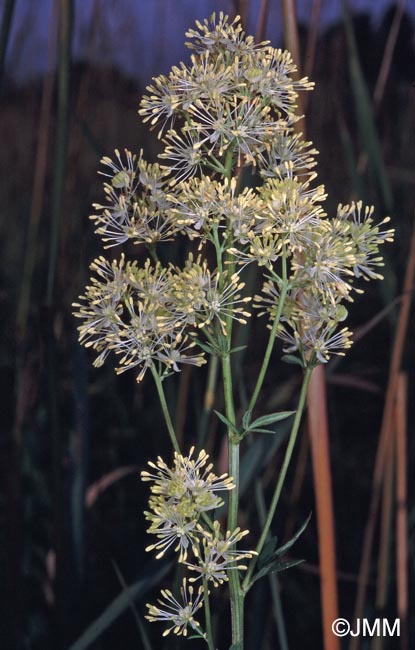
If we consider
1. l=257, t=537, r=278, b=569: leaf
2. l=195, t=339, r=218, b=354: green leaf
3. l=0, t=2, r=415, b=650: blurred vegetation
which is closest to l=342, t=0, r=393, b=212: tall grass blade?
l=0, t=2, r=415, b=650: blurred vegetation

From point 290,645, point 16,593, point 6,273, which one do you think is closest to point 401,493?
point 290,645

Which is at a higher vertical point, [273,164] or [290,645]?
[273,164]

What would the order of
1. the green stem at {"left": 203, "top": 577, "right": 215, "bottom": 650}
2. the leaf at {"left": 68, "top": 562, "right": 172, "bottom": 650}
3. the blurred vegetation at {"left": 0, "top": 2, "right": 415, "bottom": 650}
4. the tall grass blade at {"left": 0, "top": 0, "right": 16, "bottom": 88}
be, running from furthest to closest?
the blurred vegetation at {"left": 0, "top": 2, "right": 415, "bottom": 650} < the leaf at {"left": 68, "top": 562, "right": 172, "bottom": 650} < the tall grass blade at {"left": 0, "top": 0, "right": 16, "bottom": 88} < the green stem at {"left": 203, "top": 577, "right": 215, "bottom": 650}

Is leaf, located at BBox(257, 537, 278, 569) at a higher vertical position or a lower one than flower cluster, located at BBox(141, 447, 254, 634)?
lower

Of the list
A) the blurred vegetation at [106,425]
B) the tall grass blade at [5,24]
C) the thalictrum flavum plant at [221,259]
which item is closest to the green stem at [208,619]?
the thalictrum flavum plant at [221,259]

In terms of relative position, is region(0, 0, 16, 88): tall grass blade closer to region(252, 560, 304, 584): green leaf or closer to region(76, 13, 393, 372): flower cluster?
region(76, 13, 393, 372): flower cluster

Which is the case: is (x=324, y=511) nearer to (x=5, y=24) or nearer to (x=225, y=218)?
(x=225, y=218)

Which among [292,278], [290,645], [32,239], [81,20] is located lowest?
[290,645]

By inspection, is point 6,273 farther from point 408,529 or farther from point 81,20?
point 408,529

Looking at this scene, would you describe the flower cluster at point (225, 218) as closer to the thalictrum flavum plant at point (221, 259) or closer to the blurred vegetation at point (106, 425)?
the thalictrum flavum plant at point (221, 259)
